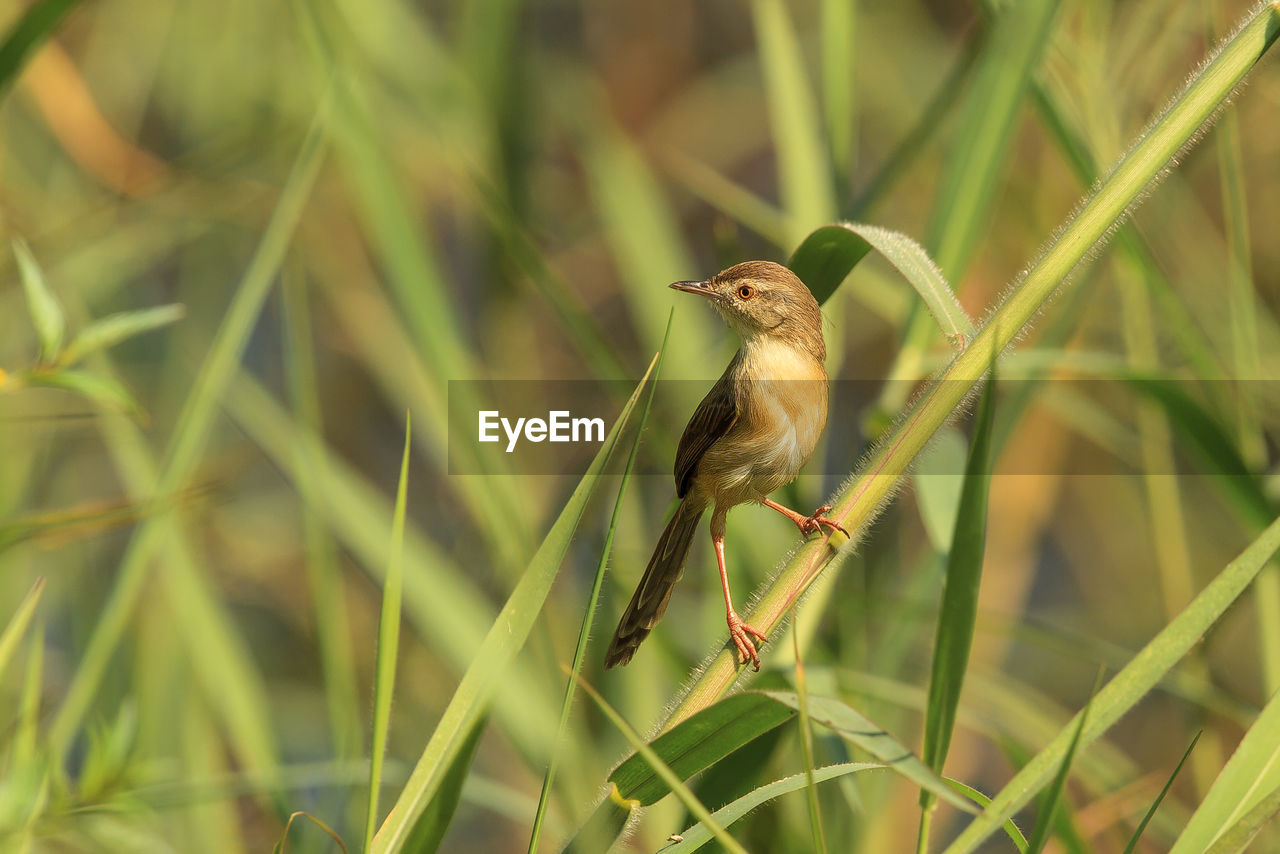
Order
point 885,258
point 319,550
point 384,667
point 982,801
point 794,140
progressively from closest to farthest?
point 384,667
point 982,801
point 885,258
point 319,550
point 794,140

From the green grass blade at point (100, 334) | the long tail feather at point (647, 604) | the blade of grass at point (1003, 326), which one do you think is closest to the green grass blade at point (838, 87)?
the long tail feather at point (647, 604)

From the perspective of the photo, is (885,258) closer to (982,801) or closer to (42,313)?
(982,801)

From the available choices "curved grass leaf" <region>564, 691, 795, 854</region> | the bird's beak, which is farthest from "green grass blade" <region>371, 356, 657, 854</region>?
the bird's beak

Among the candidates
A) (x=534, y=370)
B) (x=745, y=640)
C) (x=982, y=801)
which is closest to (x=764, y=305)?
(x=745, y=640)

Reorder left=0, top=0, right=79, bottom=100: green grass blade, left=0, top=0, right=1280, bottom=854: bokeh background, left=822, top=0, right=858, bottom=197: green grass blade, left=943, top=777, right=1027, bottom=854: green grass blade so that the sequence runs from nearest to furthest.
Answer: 1. left=943, top=777, right=1027, bottom=854: green grass blade
2. left=0, top=0, right=79, bottom=100: green grass blade
3. left=0, top=0, right=1280, bottom=854: bokeh background
4. left=822, top=0, right=858, bottom=197: green grass blade

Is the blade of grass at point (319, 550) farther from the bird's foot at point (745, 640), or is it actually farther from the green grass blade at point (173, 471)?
the bird's foot at point (745, 640)

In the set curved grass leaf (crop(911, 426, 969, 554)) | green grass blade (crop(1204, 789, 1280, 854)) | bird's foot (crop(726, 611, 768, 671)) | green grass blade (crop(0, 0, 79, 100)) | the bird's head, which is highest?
green grass blade (crop(0, 0, 79, 100))

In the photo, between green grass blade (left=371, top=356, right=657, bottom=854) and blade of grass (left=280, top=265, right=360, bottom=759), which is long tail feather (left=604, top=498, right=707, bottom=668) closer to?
green grass blade (left=371, top=356, right=657, bottom=854)

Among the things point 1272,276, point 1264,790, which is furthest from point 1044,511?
point 1264,790
